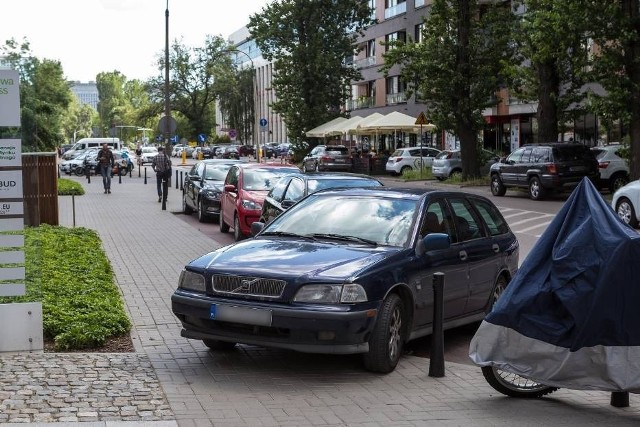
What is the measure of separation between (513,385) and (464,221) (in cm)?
266

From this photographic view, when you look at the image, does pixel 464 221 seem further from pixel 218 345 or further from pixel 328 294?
pixel 218 345

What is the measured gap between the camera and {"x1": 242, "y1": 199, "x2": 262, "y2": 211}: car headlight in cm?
1784


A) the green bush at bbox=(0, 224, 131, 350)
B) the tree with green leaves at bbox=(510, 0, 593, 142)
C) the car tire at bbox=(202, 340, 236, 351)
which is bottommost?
the car tire at bbox=(202, 340, 236, 351)

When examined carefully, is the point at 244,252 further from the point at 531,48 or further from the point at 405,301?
the point at 531,48

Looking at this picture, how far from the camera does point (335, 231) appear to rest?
27.6ft

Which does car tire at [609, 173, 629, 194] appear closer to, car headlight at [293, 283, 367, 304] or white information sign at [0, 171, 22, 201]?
car headlight at [293, 283, 367, 304]

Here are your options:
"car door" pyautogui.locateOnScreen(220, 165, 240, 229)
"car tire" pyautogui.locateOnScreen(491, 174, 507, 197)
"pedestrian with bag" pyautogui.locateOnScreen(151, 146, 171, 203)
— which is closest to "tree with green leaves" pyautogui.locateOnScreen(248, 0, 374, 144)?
"car tire" pyautogui.locateOnScreen(491, 174, 507, 197)

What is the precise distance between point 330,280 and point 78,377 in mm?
2017

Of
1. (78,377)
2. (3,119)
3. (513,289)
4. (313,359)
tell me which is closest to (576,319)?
(513,289)

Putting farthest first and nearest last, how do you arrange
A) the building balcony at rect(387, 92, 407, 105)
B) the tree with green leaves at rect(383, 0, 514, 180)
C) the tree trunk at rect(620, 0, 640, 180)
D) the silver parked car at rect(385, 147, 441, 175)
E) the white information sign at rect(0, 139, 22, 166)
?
the building balcony at rect(387, 92, 407, 105), the silver parked car at rect(385, 147, 441, 175), the tree with green leaves at rect(383, 0, 514, 180), the tree trunk at rect(620, 0, 640, 180), the white information sign at rect(0, 139, 22, 166)

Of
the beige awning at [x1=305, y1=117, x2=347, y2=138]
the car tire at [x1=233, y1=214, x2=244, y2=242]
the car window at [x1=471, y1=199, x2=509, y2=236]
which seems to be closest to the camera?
the car window at [x1=471, y1=199, x2=509, y2=236]

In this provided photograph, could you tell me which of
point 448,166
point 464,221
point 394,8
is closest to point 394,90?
point 394,8

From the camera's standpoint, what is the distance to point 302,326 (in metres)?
7.05

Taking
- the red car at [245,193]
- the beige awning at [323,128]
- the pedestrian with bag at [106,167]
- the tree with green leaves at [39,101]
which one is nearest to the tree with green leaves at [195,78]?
the tree with green leaves at [39,101]
